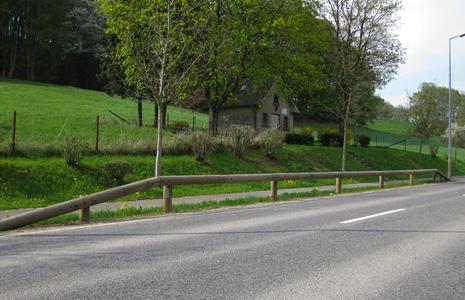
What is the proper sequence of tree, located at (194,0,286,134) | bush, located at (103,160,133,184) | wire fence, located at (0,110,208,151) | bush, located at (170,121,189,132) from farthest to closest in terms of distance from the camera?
bush, located at (170,121,189,132) → tree, located at (194,0,286,134) → wire fence, located at (0,110,208,151) → bush, located at (103,160,133,184)

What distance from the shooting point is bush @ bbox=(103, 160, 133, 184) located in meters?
16.6

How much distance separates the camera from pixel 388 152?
43188 millimetres

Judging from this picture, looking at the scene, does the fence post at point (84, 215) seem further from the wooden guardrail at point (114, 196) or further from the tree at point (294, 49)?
the tree at point (294, 49)

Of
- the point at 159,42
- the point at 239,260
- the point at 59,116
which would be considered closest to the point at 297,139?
the point at 59,116

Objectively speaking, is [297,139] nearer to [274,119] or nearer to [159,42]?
[274,119]

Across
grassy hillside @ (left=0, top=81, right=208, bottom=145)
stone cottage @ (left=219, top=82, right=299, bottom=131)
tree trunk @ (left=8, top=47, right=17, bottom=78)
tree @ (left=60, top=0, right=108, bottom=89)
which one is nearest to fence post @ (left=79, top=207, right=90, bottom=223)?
grassy hillside @ (left=0, top=81, right=208, bottom=145)

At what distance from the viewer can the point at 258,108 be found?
48.7 m

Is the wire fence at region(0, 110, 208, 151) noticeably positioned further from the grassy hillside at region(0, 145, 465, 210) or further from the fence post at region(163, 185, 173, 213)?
the fence post at region(163, 185, 173, 213)

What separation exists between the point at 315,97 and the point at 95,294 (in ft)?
170

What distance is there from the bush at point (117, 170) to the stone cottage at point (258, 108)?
31.3 metres

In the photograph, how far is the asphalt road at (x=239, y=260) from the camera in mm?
5000

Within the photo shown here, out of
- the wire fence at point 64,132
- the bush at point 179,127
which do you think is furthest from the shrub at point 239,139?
the wire fence at point 64,132

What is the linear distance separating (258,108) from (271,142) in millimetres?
21858

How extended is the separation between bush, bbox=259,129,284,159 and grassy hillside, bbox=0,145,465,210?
491 mm
